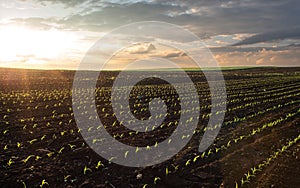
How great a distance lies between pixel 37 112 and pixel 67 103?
122 inches

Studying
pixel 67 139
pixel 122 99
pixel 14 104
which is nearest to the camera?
pixel 67 139

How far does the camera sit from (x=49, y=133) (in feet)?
35.2

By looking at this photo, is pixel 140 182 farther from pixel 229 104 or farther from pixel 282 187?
pixel 229 104

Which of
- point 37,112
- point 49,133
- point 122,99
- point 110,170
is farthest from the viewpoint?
point 122,99

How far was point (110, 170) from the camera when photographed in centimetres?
765

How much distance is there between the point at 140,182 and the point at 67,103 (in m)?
11.5

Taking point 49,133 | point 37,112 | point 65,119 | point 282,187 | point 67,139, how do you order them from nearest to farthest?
point 282,187 → point 67,139 → point 49,133 → point 65,119 → point 37,112

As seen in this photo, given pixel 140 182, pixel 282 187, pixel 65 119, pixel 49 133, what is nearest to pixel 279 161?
pixel 282 187

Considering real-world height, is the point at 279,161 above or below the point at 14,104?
below

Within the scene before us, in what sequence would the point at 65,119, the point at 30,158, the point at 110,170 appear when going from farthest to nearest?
1. the point at 65,119
2. the point at 30,158
3. the point at 110,170

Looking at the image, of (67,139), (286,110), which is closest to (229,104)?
(286,110)

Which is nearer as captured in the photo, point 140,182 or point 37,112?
point 140,182

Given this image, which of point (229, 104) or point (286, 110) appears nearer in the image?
point (286, 110)

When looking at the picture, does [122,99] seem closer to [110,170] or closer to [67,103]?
[67,103]
